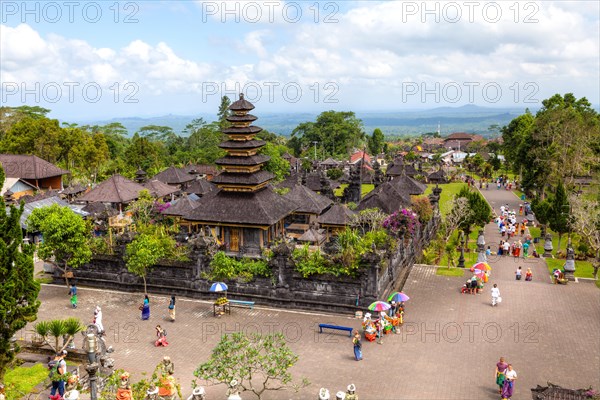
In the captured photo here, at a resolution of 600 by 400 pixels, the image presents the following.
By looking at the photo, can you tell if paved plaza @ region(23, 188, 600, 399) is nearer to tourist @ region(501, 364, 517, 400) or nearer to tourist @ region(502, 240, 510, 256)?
tourist @ region(501, 364, 517, 400)

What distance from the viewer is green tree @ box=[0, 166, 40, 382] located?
506 inches

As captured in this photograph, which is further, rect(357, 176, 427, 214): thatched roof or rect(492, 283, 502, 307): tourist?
rect(357, 176, 427, 214): thatched roof

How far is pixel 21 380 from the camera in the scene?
13367 mm

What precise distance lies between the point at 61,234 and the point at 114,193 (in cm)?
1955

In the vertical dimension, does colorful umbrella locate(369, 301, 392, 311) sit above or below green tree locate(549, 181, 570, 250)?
below

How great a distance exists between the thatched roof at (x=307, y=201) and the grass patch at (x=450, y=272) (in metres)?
10.2

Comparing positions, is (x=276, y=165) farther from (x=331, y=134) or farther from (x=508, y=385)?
(x=331, y=134)

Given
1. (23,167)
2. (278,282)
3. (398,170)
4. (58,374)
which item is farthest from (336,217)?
(398,170)

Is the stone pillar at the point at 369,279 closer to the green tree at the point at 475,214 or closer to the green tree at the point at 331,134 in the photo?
the green tree at the point at 475,214

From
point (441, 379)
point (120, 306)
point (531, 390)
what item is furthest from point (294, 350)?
point (120, 306)

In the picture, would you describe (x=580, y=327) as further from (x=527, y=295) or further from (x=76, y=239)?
(x=76, y=239)

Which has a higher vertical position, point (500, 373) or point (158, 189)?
point (158, 189)

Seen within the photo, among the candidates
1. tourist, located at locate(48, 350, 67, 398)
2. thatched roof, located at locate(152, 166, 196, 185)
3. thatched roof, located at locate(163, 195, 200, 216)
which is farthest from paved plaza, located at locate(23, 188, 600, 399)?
thatched roof, located at locate(152, 166, 196, 185)

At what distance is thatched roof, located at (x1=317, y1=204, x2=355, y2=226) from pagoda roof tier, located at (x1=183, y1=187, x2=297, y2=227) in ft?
13.6
